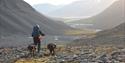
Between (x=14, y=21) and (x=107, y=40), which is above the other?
(x=14, y=21)

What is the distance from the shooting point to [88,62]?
74.9ft

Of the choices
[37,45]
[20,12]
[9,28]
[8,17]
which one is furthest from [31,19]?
[37,45]

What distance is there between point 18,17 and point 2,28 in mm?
29460

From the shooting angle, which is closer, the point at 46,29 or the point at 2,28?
the point at 2,28

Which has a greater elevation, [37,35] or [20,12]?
[20,12]

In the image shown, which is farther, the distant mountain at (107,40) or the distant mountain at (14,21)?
the distant mountain at (14,21)

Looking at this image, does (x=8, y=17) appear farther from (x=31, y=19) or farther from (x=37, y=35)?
(x=37, y=35)

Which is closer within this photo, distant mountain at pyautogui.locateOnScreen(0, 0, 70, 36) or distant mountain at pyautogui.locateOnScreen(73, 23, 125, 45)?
distant mountain at pyautogui.locateOnScreen(73, 23, 125, 45)

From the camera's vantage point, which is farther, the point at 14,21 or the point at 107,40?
the point at 14,21

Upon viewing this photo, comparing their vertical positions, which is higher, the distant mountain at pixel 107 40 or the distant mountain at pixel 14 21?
the distant mountain at pixel 14 21

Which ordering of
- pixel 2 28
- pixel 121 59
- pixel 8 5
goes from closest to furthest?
pixel 121 59 < pixel 2 28 < pixel 8 5

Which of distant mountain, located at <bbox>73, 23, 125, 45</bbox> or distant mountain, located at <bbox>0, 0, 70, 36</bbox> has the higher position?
distant mountain, located at <bbox>0, 0, 70, 36</bbox>

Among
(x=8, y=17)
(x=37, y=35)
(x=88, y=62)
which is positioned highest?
(x=8, y=17)

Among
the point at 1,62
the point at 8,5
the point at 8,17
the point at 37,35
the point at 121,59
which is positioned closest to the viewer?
the point at 121,59
